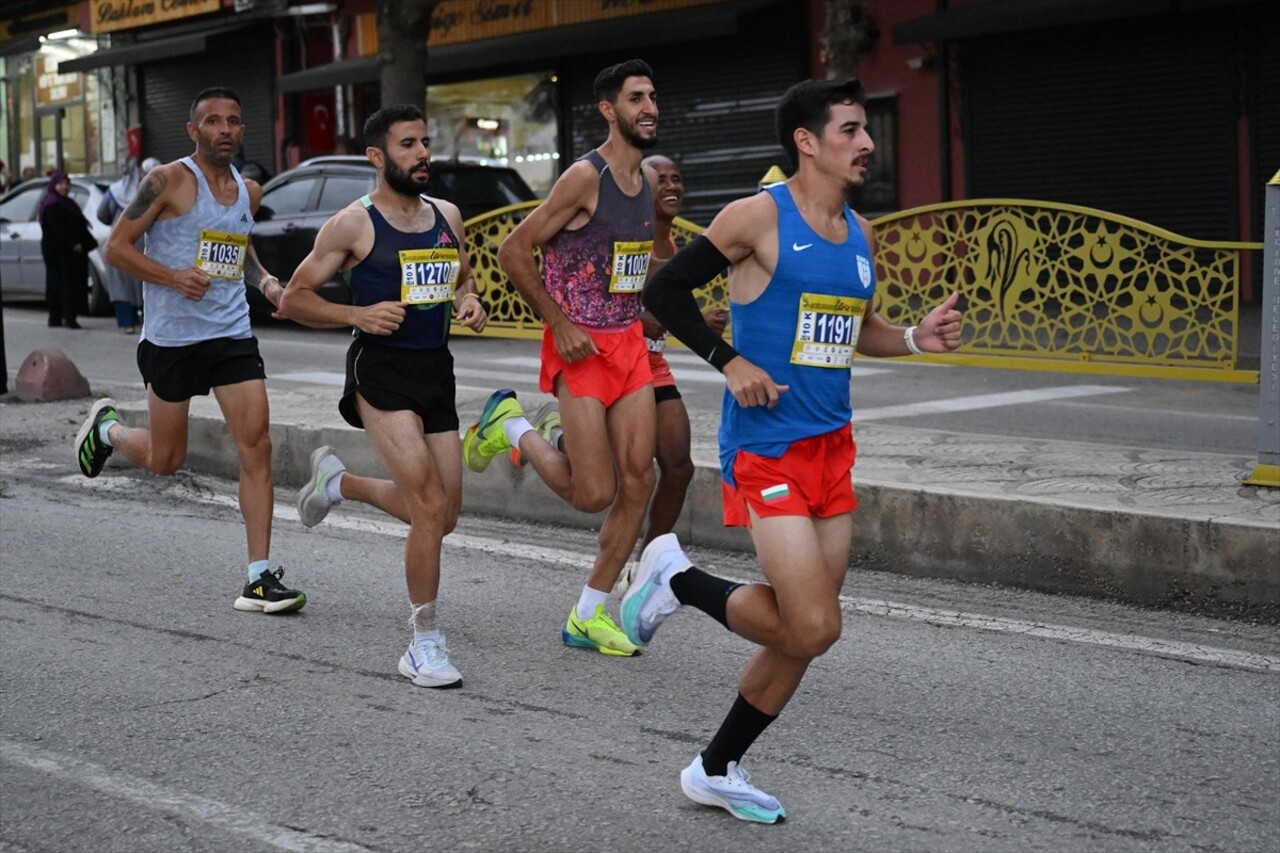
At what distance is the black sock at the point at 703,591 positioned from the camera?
4.48 m

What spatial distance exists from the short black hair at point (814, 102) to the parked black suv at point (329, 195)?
42.0 ft

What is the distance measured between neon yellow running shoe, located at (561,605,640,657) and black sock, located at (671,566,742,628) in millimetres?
1571

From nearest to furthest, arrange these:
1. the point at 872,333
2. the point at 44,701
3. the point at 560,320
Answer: the point at 872,333
the point at 44,701
the point at 560,320

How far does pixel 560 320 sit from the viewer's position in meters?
6.11

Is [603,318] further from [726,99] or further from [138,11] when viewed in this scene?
[138,11]

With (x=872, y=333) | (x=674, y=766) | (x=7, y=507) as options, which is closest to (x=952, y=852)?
(x=674, y=766)

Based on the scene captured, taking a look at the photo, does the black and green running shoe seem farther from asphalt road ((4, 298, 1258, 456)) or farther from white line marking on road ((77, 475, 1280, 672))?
asphalt road ((4, 298, 1258, 456))

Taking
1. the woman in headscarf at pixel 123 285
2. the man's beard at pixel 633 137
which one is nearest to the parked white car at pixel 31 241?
the woman in headscarf at pixel 123 285

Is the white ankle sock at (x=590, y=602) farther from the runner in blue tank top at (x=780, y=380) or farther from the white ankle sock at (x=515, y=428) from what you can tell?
the runner in blue tank top at (x=780, y=380)

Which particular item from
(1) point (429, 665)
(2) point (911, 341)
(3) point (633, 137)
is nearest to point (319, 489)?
(1) point (429, 665)

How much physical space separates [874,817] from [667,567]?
79 cm

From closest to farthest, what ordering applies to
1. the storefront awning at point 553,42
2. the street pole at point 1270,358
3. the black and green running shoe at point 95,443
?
1. the street pole at point 1270,358
2. the black and green running shoe at point 95,443
3. the storefront awning at point 553,42

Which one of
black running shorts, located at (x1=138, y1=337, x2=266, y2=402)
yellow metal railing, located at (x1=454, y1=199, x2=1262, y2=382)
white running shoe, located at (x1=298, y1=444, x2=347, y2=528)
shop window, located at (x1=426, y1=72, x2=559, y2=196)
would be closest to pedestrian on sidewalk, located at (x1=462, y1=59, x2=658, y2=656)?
white running shoe, located at (x1=298, y1=444, x2=347, y2=528)

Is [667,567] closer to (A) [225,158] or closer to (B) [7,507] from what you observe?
(A) [225,158]
